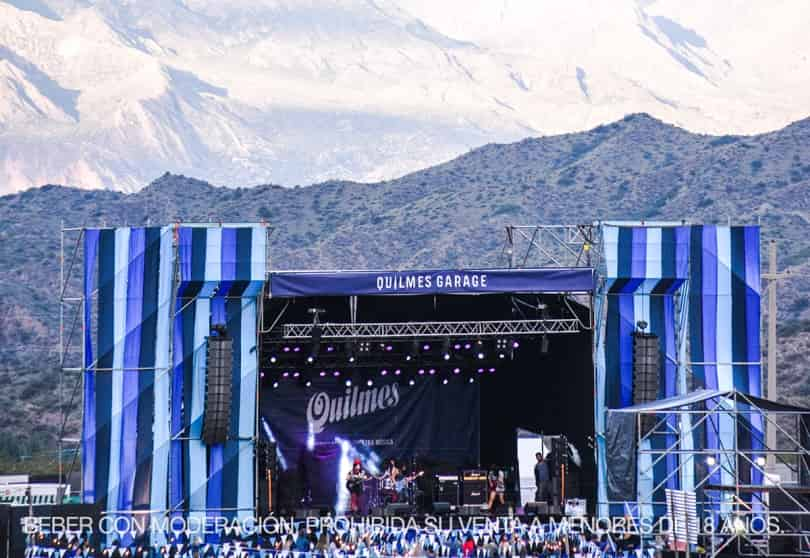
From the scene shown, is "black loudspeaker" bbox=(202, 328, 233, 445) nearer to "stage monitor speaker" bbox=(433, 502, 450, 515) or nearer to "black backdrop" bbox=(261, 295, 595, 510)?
"black backdrop" bbox=(261, 295, 595, 510)

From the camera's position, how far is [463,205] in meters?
77.6

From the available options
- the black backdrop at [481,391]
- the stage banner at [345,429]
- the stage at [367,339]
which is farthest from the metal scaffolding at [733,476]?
the stage banner at [345,429]

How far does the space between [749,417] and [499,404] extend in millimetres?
6923

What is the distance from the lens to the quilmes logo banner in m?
28.6

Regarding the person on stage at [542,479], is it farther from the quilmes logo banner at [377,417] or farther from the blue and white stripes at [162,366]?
the blue and white stripes at [162,366]

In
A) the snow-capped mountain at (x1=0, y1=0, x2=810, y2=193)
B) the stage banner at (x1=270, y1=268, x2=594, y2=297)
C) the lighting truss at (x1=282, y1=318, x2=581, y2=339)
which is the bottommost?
the lighting truss at (x1=282, y1=318, x2=581, y2=339)

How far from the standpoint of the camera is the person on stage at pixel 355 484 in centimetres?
2623

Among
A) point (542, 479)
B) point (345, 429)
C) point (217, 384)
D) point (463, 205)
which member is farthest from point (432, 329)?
point (463, 205)

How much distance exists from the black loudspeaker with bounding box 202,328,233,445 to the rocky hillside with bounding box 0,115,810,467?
38.5m

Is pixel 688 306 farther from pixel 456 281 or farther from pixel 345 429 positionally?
pixel 345 429

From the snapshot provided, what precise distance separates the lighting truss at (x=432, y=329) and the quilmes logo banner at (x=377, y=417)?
3.14m

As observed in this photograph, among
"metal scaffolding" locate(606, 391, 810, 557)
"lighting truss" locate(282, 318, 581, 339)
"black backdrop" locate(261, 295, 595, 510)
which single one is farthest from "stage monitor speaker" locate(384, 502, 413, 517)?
"metal scaffolding" locate(606, 391, 810, 557)

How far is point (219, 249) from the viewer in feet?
74.0

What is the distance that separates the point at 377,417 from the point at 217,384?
7.22 metres
